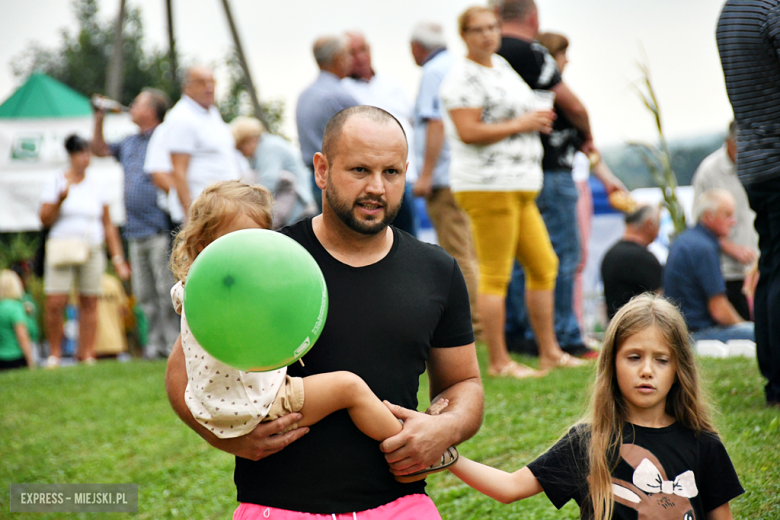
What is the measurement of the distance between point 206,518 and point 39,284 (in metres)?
8.43

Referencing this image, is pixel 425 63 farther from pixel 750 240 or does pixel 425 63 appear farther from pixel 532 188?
pixel 750 240

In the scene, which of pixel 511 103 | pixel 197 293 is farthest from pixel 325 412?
pixel 511 103

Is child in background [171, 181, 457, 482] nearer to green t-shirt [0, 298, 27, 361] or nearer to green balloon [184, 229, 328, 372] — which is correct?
green balloon [184, 229, 328, 372]

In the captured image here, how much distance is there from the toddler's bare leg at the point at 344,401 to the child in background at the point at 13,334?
7792 millimetres

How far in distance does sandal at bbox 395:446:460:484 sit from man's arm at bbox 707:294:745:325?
178 inches

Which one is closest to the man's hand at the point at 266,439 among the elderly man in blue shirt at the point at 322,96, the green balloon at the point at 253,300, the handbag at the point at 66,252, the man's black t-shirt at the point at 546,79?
the green balloon at the point at 253,300

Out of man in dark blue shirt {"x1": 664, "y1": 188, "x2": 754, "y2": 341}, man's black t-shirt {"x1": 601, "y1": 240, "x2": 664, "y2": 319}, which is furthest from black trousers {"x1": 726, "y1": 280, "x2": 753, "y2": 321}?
man's black t-shirt {"x1": 601, "y1": 240, "x2": 664, "y2": 319}

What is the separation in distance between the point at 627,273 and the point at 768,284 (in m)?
2.40

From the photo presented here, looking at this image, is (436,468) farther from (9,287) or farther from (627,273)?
(9,287)

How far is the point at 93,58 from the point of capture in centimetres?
2141

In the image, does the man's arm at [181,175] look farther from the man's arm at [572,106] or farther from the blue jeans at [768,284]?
the blue jeans at [768,284]

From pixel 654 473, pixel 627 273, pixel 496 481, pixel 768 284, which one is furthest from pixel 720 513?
pixel 627 273

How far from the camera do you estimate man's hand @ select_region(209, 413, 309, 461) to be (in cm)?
212

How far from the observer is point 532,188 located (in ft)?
15.8
